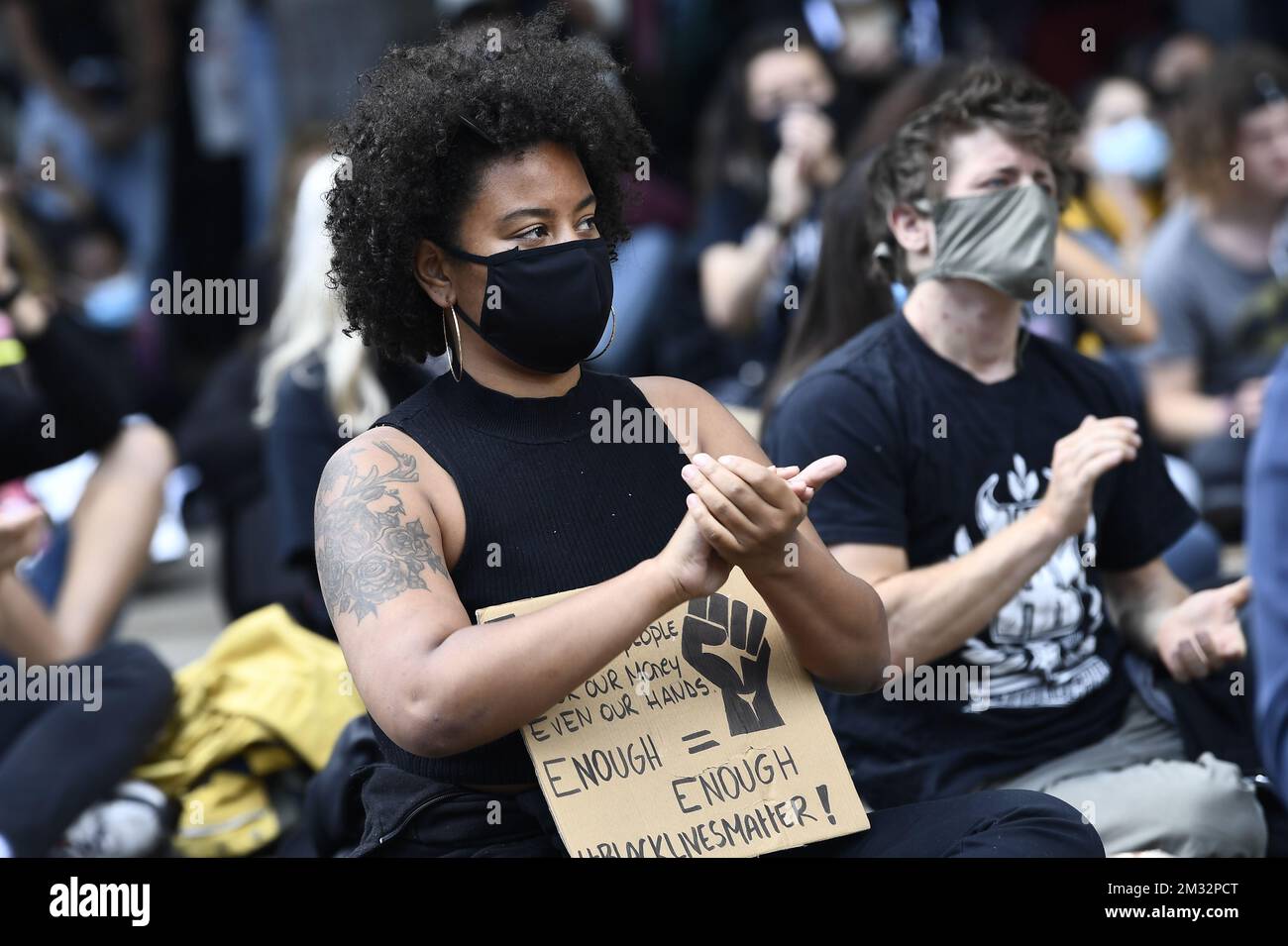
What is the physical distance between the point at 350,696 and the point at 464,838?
49.0 inches

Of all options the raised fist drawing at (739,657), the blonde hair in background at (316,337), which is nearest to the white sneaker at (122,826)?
the blonde hair in background at (316,337)

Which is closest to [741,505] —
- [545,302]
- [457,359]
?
[545,302]

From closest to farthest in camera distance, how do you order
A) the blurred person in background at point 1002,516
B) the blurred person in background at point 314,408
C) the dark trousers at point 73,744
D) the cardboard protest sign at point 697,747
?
the cardboard protest sign at point 697,747 < the blurred person in background at point 1002,516 < the dark trousers at point 73,744 < the blurred person in background at point 314,408

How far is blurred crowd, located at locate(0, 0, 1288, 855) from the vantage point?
3631 mm

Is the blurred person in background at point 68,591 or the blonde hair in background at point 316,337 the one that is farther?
→ the blonde hair in background at point 316,337

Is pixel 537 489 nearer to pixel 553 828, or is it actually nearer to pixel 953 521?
pixel 553 828

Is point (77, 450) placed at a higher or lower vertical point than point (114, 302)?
lower

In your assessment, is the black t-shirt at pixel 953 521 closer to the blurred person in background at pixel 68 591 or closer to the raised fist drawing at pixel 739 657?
the raised fist drawing at pixel 739 657

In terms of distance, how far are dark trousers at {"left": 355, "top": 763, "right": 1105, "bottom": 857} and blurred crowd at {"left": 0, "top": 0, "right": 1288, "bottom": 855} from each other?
106 centimetres

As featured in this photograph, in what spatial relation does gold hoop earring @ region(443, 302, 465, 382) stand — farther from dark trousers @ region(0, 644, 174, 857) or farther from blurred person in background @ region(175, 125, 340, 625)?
blurred person in background @ region(175, 125, 340, 625)

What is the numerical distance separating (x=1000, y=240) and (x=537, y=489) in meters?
1.11

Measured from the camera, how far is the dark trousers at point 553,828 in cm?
229

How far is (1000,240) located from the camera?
9.77 ft

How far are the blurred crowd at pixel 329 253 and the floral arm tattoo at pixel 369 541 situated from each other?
2.40 ft
